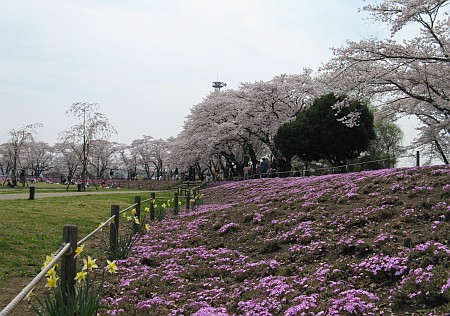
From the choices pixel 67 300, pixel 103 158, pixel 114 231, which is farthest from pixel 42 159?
pixel 67 300

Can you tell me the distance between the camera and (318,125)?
28.4 meters

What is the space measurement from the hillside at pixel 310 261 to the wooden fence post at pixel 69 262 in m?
1.40

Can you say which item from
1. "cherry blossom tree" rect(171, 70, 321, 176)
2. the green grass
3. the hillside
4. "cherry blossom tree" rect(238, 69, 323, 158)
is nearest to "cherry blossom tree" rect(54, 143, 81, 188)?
"cherry blossom tree" rect(171, 70, 321, 176)

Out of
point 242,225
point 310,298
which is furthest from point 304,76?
point 310,298

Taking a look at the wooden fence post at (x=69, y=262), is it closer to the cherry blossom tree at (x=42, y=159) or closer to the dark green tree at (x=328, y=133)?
the dark green tree at (x=328, y=133)

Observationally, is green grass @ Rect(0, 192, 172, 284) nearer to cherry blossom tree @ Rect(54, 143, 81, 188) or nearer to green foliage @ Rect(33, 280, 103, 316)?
green foliage @ Rect(33, 280, 103, 316)

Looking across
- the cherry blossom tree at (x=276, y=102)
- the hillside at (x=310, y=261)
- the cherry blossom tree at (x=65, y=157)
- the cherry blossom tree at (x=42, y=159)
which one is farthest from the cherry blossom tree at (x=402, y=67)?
the cherry blossom tree at (x=42, y=159)

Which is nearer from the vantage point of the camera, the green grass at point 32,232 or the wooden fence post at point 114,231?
the green grass at point 32,232

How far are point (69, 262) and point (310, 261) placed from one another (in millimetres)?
4145

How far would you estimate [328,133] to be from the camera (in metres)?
28.0

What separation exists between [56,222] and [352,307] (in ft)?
31.9

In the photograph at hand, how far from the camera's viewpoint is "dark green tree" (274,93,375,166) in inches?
1088

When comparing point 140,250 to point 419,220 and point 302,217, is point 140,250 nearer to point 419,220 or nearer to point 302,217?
point 302,217

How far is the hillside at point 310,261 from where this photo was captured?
4.95m
